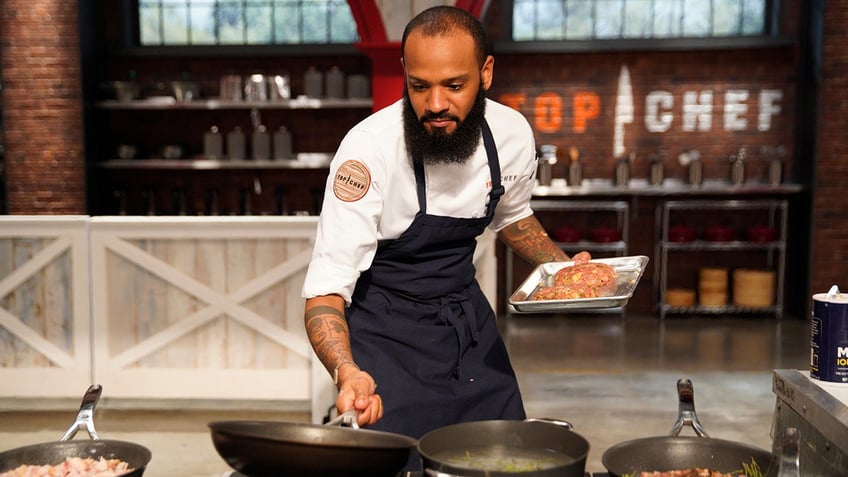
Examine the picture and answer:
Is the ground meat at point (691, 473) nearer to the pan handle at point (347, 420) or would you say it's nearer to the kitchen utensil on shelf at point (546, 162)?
the pan handle at point (347, 420)

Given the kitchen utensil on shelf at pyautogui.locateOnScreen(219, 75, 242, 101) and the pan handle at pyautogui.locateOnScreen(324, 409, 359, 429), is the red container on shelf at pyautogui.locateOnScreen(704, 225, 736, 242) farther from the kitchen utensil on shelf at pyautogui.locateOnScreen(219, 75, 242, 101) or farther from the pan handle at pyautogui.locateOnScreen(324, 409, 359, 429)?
the pan handle at pyautogui.locateOnScreen(324, 409, 359, 429)

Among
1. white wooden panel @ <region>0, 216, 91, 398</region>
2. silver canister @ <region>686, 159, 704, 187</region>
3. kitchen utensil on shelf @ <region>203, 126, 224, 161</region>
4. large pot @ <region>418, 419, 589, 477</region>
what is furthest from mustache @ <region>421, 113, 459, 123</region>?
kitchen utensil on shelf @ <region>203, 126, 224, 161</region>

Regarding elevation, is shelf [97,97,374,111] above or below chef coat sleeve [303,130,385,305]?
above

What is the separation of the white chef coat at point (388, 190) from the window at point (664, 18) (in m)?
5.67

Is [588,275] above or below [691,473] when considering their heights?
above

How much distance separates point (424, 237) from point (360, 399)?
0.55m

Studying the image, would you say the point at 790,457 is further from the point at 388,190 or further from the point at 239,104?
the point at 239,104

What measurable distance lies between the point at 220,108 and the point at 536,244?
5871 mm

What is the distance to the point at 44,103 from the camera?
7.54 m

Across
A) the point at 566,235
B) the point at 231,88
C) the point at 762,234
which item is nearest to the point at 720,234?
the point at 762,234

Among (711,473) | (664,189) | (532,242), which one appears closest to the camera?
(711,473)

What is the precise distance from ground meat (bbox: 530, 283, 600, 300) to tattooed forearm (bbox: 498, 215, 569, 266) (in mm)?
303

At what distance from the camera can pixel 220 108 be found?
7.75 meters

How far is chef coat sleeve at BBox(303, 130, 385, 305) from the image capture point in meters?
1.89
